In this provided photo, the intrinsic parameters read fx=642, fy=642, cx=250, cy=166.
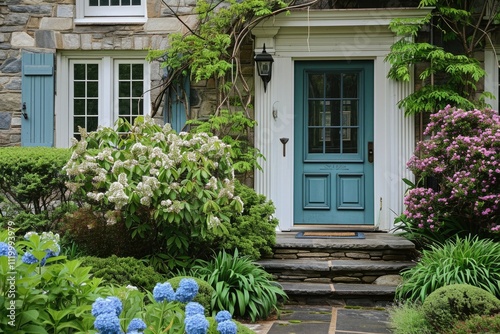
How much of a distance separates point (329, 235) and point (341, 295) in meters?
1.51

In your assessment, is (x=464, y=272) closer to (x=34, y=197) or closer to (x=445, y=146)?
(x=445, y=146)

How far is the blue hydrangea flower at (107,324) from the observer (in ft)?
7.00

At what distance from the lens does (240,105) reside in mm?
8164

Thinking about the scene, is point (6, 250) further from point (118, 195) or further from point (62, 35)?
point (62, 35)

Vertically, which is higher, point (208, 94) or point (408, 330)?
point (208, 94)

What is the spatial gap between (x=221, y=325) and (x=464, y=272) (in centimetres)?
395

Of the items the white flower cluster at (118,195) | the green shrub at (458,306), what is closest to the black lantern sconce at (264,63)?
the white flower cluster at (118,195)

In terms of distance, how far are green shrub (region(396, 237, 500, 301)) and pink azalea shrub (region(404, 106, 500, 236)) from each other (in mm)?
576

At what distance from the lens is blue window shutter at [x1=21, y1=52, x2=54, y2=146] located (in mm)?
8258

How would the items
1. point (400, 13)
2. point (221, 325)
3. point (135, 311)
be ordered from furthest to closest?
1. point (400, 13)
2. point (135, 311)
3. point (221, 325)

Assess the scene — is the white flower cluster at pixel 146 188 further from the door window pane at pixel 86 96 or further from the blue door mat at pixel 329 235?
the door window pane at pixel 86 96

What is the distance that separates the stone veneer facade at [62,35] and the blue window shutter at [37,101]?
0.41ft

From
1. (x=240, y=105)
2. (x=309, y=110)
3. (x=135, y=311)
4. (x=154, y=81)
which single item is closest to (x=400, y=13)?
(x=309, y=110)

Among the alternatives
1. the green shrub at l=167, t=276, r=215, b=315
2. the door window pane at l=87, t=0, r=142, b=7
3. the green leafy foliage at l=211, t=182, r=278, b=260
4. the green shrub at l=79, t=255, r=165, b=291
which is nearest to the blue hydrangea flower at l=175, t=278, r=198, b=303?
the green shrub at l=167, t=276, r=215, b=315
